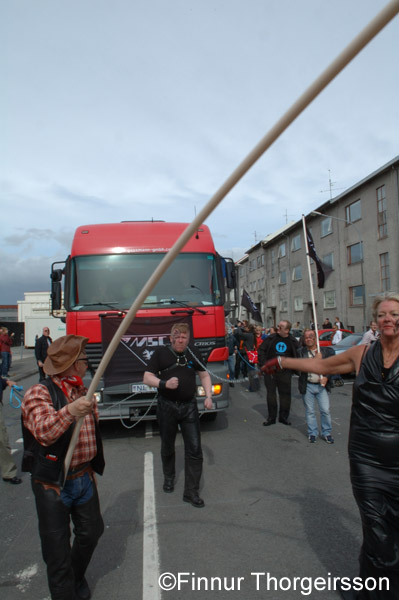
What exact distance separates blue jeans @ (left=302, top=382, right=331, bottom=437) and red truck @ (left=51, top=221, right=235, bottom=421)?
1.27m

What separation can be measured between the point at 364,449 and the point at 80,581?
1.99m

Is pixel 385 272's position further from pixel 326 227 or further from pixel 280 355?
pixel 280 355

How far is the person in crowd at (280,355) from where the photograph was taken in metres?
7.25

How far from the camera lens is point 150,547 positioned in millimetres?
3328

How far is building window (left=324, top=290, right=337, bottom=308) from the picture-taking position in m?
30.7

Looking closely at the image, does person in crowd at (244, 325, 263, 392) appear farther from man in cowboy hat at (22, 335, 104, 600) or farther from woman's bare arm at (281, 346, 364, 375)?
man in cowboy hat at (22, 335, 104, 600)

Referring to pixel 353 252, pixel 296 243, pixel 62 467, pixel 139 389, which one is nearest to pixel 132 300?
pixel 139 389

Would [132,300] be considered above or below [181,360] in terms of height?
above

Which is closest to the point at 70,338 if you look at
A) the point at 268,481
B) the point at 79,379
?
the point at 79,379

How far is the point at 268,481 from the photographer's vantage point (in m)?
4.71

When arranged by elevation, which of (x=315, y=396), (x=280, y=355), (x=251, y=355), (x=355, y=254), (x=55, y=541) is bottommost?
(x=315, y=396)

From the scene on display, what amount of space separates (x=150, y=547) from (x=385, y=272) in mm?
24645

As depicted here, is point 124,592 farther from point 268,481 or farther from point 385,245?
point 385,245

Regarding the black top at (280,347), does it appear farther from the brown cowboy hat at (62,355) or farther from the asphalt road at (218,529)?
the brown cowboy hat at (62,355)
